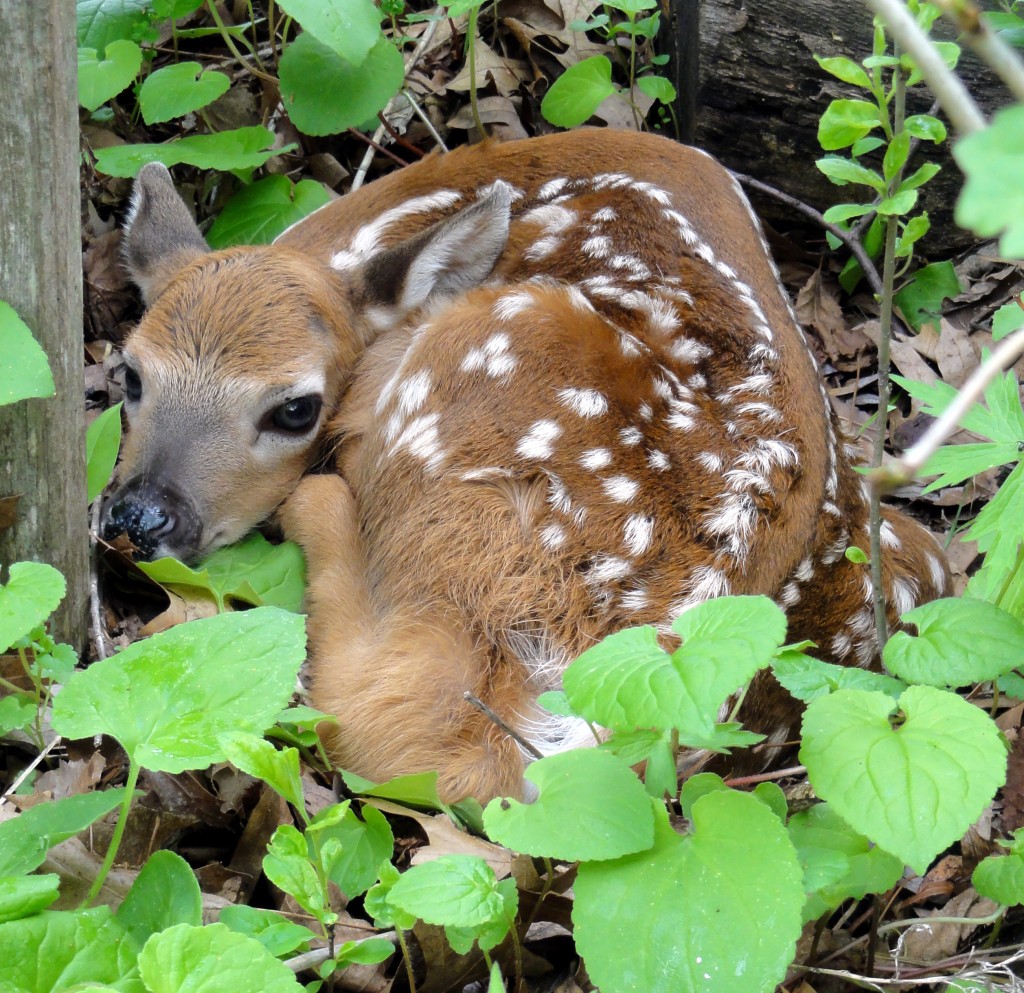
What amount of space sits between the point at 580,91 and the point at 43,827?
3591 millimetres

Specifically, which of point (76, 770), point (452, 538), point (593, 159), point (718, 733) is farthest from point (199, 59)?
point (718, 733)

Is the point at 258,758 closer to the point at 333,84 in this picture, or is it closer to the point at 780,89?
the point at 333,84

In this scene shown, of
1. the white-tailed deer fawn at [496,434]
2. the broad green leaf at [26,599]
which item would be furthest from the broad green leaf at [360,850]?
the broad green leaf at [26,599]

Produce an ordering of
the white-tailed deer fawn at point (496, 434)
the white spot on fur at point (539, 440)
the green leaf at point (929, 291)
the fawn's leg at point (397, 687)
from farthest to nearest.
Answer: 1. the green leaf at point (929, 291)
2. the white spot on fur at point (539, 440)
3. the white-tailed deer fawn at point (496, 434)
4. the fawn's leg at point (397, 687)

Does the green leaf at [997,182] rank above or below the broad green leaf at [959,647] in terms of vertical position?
above

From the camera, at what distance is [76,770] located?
2467 millimetres

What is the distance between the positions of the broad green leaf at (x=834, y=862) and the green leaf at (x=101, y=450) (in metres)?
1.95

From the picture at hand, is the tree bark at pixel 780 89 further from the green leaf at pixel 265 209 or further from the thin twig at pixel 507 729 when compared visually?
the thin twig at pixel 507 729

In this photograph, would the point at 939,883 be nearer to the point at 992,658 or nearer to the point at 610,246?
the point at 992,658

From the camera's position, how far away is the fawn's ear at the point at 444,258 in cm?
360

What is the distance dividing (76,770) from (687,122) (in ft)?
11.7

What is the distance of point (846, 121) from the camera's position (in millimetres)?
1979

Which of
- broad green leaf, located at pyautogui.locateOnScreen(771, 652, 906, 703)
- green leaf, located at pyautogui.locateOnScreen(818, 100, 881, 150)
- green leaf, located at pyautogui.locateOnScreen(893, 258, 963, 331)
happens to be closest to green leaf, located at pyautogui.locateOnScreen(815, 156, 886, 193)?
green leaf, located at pyautogui.locateOnScreen(818, 100, 881, 150)

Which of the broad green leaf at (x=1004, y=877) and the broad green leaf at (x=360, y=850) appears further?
the broad green leaf at (x=360, y=850)
